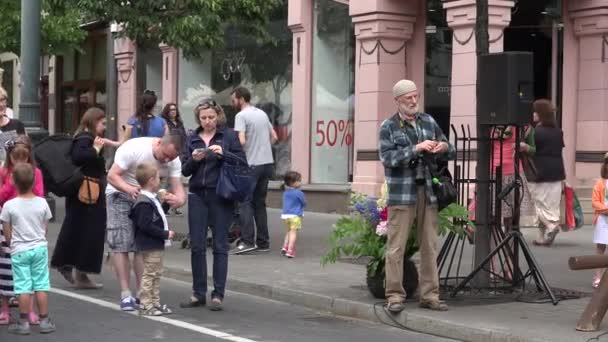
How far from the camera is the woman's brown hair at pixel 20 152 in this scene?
30.1ft

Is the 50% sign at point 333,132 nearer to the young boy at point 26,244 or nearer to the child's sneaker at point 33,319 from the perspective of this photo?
the child's sneaker at point 33,319

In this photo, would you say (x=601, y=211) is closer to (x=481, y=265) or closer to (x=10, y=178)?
(x=481, y=265)

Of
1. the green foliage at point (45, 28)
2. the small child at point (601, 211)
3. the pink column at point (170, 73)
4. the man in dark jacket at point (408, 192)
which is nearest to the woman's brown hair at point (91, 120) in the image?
the man in dark jacket at point (408, 192)

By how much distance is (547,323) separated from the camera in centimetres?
885

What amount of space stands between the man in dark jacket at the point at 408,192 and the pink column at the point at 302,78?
1016 cm

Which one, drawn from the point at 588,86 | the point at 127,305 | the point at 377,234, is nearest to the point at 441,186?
the point at 377,234

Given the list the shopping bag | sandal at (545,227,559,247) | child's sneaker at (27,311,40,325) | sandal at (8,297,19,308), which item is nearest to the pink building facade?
the shopping bag

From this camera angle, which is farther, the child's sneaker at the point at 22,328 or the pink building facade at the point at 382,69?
the pink building facade at the point at 382,69

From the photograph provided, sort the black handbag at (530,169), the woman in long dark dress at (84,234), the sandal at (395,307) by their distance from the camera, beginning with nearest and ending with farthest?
the sandal at (395,307) → the woman in long dark dress at (84,234) → the black handbag at (530,169)

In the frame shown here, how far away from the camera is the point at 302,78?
19.5m

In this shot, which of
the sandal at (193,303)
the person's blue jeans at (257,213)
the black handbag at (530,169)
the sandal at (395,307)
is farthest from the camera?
the black handbag at (530,169)

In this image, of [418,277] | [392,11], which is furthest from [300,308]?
[392,11]

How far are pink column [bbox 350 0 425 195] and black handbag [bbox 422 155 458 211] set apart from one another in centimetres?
834

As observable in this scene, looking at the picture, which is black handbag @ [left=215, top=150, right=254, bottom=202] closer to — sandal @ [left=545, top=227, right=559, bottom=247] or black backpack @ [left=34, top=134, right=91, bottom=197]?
black backpack @ [left=34, top=134, right=91, bottom=197]
